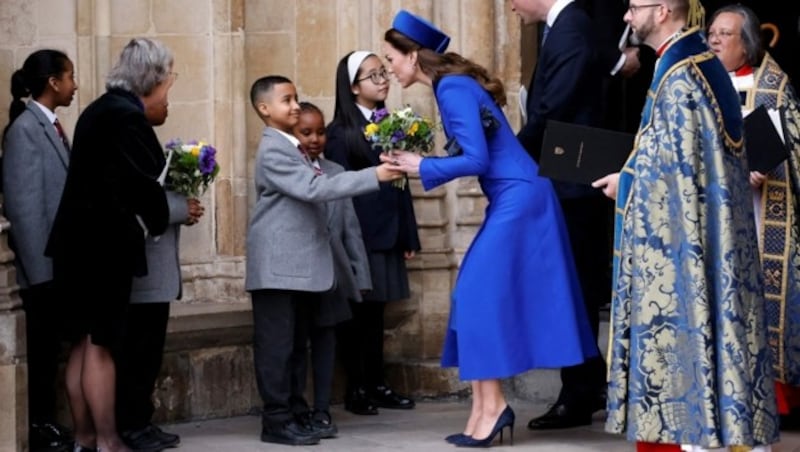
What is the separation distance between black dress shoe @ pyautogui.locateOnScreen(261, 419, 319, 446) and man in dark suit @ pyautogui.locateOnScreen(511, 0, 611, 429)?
3.32 ft

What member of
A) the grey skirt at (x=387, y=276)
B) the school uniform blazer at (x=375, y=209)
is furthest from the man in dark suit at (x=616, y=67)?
the grey skirt at (x=387, y=276)

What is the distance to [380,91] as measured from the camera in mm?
9359

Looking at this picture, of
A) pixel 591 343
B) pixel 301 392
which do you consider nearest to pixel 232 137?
pixel 301 392

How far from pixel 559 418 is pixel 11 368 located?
246cm

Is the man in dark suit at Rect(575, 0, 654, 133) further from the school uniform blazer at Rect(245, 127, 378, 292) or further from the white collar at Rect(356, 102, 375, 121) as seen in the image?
the school uniform blazer at Rect(245, 127, 378, 292)

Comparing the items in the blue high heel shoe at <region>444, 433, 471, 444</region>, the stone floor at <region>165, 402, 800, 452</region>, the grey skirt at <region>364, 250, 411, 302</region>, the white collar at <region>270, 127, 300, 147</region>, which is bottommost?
the stone floor at <region>165, 402, 800, 452</region>

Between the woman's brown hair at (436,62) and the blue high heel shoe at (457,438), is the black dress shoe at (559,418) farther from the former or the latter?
the woman's brown hair at (436,62)

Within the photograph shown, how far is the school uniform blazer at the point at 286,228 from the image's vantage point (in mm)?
8312

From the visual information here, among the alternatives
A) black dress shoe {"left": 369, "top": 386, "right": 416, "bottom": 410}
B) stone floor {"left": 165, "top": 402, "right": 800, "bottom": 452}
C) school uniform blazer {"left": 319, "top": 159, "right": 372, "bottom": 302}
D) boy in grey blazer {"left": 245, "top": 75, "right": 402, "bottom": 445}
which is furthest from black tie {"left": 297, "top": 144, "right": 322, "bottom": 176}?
black dress shoe {"left": 369, "top": 386, "right": 416, "bottom": 410}

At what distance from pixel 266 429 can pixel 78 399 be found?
894mm

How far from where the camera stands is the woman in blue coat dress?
797 centimetres

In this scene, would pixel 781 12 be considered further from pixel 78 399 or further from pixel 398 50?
pixel 78 399

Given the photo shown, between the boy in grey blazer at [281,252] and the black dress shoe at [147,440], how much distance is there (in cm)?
45

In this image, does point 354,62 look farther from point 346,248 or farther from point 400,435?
point 400,435
